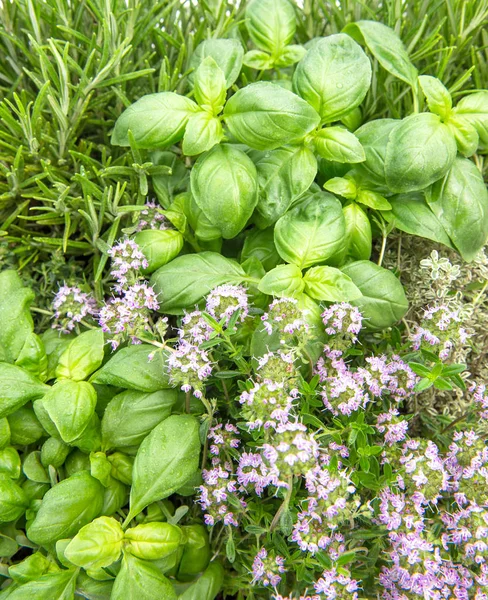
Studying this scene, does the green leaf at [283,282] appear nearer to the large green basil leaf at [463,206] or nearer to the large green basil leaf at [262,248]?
the large green basil leaf at [262,248]

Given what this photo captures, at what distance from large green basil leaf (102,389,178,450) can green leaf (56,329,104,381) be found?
0.21 ft

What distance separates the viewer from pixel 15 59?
0.97 meters

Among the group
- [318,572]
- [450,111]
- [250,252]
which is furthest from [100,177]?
[318,572]

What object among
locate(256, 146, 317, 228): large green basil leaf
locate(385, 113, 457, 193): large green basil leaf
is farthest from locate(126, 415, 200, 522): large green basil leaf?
locate(385, 113, 457, 193): large green basil leaf

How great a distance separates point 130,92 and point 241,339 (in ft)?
1.76

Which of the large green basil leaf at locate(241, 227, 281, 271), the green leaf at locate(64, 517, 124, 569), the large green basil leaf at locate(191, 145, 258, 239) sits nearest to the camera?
the green leaf at locate(64, 517, 124, 569)

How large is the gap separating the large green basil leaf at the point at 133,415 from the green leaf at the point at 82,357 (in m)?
0.06

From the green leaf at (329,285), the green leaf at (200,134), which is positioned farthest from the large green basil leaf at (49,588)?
the green leaf at (200,134)

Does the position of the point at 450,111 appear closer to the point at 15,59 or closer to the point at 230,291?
the point at 230,291

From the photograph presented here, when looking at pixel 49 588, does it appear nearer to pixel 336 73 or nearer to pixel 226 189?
pixel 226 189

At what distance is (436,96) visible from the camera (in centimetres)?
83

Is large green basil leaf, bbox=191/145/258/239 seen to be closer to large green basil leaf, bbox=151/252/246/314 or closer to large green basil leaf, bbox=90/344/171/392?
large green basil leaf, bbox=151/252/246/314

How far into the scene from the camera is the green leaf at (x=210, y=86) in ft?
2.66

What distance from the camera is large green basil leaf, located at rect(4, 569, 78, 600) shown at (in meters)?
0.71
